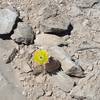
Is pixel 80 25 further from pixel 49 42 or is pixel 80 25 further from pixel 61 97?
pixel 61 97

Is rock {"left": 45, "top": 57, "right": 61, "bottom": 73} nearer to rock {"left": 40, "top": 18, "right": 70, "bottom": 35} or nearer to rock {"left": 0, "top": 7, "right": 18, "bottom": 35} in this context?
rock {"left": 40, "top": 18, "right": 70, "bottom": 35}

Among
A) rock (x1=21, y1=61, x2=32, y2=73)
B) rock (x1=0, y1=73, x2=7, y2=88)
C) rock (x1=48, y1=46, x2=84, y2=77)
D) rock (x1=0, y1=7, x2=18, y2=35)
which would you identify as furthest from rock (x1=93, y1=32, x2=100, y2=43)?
rock (x1=0, y1=73, x2=7, y2=88)

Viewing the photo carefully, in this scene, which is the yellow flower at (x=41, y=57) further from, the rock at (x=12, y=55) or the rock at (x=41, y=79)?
the rock at (x=12, y=55)

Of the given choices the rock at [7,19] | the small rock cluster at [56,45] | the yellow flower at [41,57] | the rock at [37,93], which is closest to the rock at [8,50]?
the small rock cluster at [56,45]

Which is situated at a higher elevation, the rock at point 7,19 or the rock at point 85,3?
the rock at point 7,19

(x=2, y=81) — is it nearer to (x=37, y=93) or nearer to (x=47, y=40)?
(x=37, y=93)

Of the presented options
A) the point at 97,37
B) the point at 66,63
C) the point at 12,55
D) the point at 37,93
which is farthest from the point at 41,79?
the point at 97,37

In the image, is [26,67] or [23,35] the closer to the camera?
[26,67]
